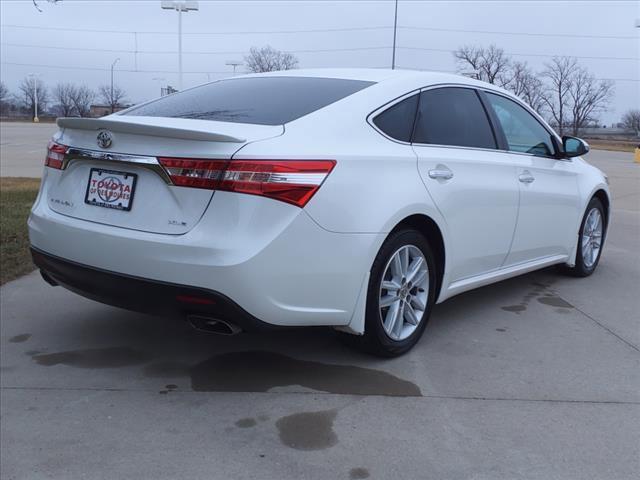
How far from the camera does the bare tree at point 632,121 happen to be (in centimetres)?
8338

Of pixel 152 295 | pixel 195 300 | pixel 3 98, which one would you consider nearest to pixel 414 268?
pixel 195 300

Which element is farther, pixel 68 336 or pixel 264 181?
pixel 68 336

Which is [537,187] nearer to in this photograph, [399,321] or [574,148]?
[574,148]

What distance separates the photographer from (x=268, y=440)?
9.68 ft

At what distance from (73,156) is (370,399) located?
2.04 m

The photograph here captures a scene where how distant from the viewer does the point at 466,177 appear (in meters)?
4.23

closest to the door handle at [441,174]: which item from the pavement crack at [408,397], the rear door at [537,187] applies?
the rear door at [537,187]

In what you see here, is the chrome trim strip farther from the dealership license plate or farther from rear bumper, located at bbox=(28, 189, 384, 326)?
rear bumper, located at bbox=(28, 189, 384, 326)

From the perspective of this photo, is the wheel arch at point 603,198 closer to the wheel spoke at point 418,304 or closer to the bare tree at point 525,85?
the wheel spoke at point 418,304

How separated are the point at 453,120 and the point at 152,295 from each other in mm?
2322

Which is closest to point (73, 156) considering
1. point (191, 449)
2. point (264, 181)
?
point (264, 181)

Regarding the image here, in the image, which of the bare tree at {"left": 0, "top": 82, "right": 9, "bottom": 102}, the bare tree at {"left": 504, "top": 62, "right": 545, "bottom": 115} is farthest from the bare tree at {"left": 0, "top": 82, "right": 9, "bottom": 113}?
the bare tree at {"left": 504, "top": 62, "right": 545, "bottom": 115}

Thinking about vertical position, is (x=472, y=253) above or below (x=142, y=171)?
below

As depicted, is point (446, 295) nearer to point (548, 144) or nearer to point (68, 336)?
point (548, 144)
